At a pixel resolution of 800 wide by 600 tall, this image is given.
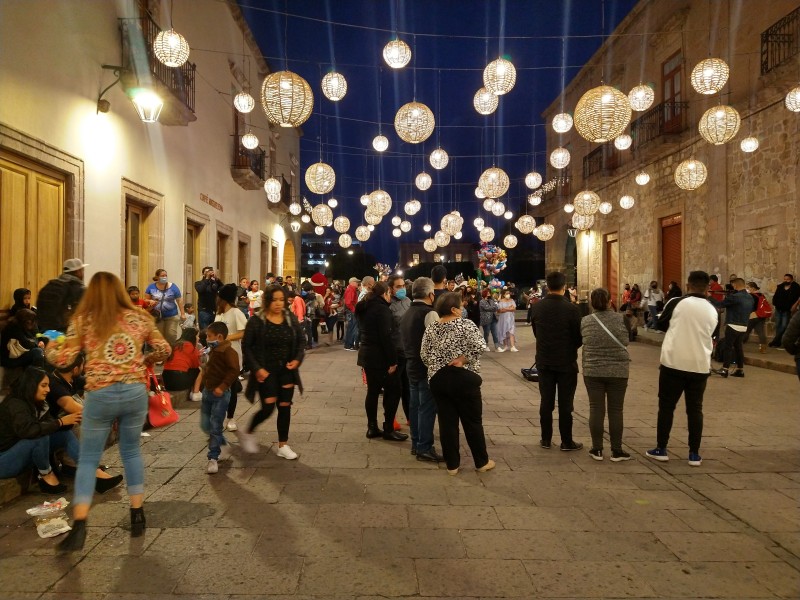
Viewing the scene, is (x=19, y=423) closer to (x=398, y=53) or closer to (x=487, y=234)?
(x=398, y=53)

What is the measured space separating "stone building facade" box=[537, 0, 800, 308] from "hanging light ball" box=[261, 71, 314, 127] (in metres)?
7.33

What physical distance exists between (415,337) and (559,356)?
1.39m

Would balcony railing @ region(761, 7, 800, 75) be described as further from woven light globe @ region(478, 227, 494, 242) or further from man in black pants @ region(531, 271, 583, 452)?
woven light globe @ region(478, 227, 494, 242)

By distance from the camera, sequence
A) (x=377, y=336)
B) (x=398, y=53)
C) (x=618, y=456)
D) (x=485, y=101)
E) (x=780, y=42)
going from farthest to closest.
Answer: (x=780, y=42), (x=485, y=101), (x=398, y=53), (x=377, y=336), (x=618, y=456)

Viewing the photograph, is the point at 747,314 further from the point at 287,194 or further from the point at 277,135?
the point at 277,135

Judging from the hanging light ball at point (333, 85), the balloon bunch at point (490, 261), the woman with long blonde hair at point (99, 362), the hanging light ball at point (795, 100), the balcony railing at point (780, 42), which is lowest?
the woman with long blonde hair at point (99, 362)

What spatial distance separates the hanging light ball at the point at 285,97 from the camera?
306 inches

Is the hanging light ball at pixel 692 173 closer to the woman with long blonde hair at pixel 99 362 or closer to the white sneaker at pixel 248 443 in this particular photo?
the white sneaker at pixel 248 443

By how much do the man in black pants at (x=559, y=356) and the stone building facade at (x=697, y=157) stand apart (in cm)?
871

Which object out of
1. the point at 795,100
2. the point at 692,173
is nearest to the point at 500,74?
the point at 795,100

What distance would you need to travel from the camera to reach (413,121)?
9320 mm

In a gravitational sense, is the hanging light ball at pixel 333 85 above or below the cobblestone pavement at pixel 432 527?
above

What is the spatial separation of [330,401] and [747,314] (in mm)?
7159

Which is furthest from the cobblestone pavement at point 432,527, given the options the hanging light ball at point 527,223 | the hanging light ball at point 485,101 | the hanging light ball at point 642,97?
the hanging light ball at point 527,223
